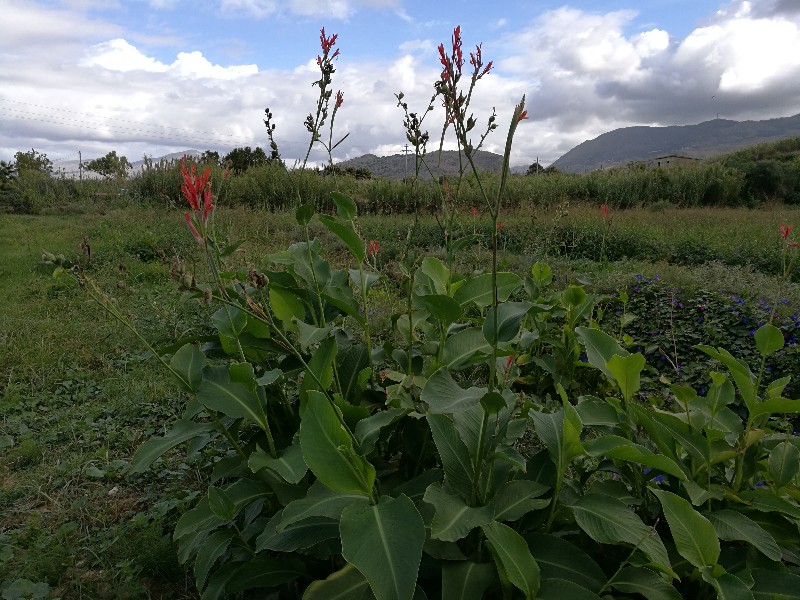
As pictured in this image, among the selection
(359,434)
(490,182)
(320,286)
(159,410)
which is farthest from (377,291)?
(490,182)

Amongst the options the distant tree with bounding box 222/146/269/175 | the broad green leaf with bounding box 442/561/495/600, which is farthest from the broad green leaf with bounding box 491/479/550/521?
the distant tree with bounding box 222/146/269/175

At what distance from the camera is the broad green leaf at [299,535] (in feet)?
4.29

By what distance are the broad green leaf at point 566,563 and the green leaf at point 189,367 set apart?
1025mm

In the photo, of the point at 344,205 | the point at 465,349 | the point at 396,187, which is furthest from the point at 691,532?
the point at 396,187

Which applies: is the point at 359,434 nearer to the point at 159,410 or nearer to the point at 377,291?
the point at 159,410

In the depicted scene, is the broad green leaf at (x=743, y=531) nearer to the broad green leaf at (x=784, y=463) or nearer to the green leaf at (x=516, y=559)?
the broad green leaf at (x=784, y=463)

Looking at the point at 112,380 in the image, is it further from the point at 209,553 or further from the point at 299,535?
the point at 299,535

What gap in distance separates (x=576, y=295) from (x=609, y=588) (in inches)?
70.8

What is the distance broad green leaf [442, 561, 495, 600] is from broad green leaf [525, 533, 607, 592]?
0.39 ft

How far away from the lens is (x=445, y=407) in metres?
1.14

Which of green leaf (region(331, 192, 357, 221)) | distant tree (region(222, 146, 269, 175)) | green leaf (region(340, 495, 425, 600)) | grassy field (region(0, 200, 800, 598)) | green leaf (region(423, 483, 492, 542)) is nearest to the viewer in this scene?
green leaf (region(340, 495, 425, 600))

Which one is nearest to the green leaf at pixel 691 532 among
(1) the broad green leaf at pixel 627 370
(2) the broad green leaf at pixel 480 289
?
(1) the broad green leaf at pixel 627 370

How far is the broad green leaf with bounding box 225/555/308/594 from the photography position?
143 centimetres

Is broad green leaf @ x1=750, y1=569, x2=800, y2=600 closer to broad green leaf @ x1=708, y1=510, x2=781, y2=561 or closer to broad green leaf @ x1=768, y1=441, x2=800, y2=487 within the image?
broad green leaf @ x1=708, y1=510, x2=781, y2=561
